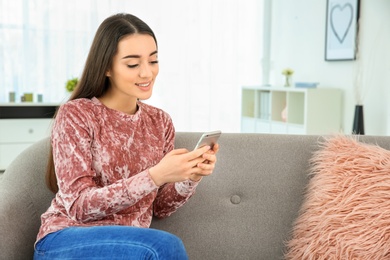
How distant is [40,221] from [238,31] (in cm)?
494

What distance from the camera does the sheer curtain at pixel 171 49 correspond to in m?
5.50

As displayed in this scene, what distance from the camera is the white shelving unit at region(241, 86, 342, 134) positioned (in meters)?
5.02

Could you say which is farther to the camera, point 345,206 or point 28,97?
point 28,97

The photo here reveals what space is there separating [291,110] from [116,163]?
3.82 m

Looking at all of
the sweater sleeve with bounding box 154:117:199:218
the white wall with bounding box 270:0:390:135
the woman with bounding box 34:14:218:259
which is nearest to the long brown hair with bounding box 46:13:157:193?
the woman with bounding box 34:14:218:259

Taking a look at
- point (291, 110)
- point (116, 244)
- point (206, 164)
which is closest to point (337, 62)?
point (291, 110)

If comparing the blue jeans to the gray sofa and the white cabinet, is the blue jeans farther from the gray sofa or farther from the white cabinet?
the white cabinet

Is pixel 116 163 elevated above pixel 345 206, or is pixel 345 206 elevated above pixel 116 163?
pixel 116 163

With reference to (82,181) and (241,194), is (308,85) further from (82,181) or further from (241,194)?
(82,181)

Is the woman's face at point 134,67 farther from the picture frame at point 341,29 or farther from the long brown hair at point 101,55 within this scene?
the picture frame at point 341,29

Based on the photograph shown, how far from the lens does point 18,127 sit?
497 cm

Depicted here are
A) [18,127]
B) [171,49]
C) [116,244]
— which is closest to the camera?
[116,244]

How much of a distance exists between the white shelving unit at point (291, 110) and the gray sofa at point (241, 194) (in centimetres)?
289

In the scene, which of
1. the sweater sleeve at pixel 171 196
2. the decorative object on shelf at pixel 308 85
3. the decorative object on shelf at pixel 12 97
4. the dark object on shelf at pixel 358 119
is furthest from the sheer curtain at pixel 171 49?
the sweater sleeve at pixel 171 196
